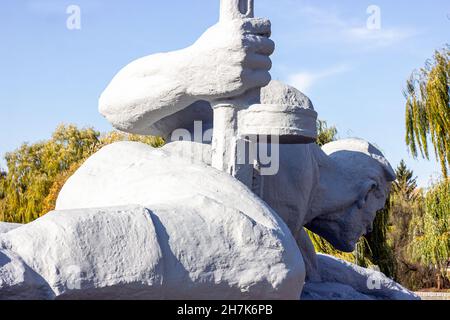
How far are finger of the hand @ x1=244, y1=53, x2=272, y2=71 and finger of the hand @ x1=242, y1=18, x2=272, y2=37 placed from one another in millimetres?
100

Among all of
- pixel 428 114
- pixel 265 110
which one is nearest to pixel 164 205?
pixel 265 110

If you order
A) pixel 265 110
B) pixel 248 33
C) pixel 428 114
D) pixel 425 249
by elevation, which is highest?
pixel 428 114

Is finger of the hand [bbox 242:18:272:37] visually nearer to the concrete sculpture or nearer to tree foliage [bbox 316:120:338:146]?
the concrete sculpture

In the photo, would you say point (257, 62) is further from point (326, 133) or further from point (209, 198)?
point (326, 133)

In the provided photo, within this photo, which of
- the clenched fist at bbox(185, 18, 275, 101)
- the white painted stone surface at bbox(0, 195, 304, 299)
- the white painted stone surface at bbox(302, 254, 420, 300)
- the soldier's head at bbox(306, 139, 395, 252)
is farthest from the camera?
the white painted stone surface at bbox(302, 254, 420, 300)

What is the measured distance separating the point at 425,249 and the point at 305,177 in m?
12.2

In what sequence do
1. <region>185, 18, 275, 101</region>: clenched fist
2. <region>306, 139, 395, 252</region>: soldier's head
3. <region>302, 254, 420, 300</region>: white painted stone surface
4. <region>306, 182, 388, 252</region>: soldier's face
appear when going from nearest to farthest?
<region>185, 18, 275, 101</region>: clenched fist
<region>306, 139, 395, 252</region>: soldier's head
<region>306, 182, 388, 252</region>: soldier's face
<region>302, 254, 420, 300</region>: white painted stone surface

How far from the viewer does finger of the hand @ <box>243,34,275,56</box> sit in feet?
10.9

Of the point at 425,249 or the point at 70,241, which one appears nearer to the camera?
the point at 70,241

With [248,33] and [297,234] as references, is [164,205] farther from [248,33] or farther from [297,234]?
[297,234]

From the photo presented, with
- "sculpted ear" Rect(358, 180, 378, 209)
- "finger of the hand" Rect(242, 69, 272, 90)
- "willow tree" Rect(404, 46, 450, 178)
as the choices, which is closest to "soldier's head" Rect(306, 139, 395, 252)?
"sculpted ear" Rect(358, 180, 378, 209)

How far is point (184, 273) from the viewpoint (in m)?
2.46

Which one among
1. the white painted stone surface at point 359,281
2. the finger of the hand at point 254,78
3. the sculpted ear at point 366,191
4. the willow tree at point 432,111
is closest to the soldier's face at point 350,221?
the sculpted ear at point 366,191

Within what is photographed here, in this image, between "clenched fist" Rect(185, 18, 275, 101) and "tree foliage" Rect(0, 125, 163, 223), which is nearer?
"clenched fist" Rect(185, 18, 275, 101)
